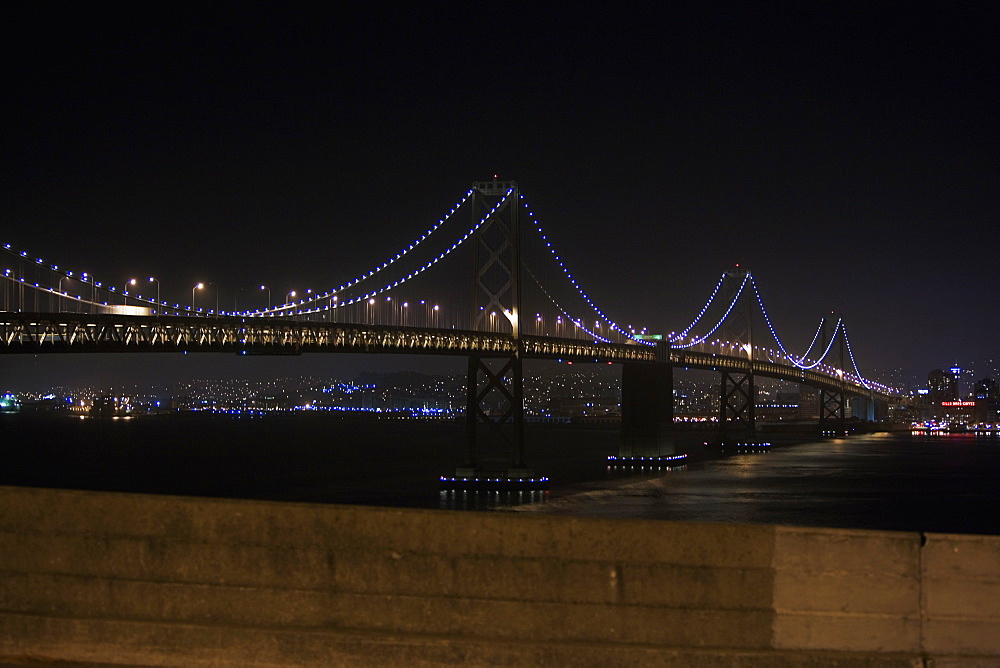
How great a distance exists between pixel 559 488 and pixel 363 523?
5667cm

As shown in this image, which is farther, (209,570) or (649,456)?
(649,456)

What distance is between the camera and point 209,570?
6922 mm

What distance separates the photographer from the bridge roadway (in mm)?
44875

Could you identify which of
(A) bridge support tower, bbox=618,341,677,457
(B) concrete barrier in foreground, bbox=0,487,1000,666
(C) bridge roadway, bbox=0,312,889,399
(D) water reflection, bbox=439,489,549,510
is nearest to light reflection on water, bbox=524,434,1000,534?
(D) water reflection, bbox=439,489,549,510

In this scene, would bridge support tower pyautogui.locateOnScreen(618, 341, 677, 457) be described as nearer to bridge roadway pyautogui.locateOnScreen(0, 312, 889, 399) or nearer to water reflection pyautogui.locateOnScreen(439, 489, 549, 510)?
bridge roadway pyautogui.locateOnScreen(0, 312, 889, 399)

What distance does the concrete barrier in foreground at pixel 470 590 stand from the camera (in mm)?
6715

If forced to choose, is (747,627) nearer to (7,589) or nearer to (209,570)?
(209,570)

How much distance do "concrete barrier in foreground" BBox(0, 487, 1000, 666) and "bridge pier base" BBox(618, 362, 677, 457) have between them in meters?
79.7

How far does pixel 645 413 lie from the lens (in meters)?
87.2

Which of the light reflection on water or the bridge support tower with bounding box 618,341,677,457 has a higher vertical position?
the bridge support tower with bounding box 618,341,677,457

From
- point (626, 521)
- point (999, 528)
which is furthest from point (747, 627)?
point (999, 528)

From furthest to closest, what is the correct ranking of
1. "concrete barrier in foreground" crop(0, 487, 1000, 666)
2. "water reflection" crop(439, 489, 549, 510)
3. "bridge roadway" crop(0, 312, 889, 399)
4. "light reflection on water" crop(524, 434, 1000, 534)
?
"water reflection" crop(439, 489, 549, 510)
"light reflection on water" crop(524, 434, 1000, 534)
"bridge roadway" crop(0, 312, 889, 399)
"concrete barrier in foreground" crop(0, 487, 1000, 666)

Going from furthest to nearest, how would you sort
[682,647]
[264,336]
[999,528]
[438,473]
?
[438,473]
[264,336]
[999,528]
[682,647]

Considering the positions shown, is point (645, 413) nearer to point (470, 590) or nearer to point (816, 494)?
point (816, 494)
